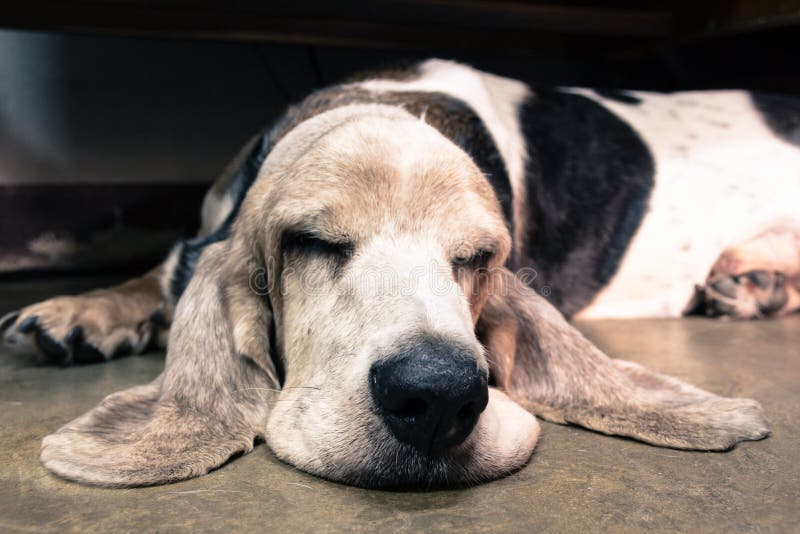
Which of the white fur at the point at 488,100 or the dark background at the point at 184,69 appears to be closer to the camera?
the white fur at the point at 488,100

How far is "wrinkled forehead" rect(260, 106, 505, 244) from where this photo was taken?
177cm

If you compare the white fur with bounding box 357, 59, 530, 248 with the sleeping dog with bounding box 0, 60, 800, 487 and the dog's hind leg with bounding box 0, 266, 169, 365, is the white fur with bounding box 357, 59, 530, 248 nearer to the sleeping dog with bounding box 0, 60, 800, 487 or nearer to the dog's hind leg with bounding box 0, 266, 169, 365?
the sleeping dog with bounding box 0, 60, 800, 487

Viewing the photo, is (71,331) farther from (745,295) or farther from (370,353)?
(745,295)

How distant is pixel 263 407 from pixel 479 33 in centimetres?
371

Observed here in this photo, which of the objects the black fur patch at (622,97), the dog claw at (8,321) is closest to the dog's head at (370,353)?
the dog claw at (8,321)

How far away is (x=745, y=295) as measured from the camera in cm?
343

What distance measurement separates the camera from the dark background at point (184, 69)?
422 cm

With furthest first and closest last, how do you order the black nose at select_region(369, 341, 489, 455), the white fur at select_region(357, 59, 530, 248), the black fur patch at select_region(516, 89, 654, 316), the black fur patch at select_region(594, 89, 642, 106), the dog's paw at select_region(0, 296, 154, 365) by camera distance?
the black fur patch at select_region(594, 89, 642, 106) < the black fur patch at select_region(516, 89, 654, 316) < the white fur at select_region(357, 59, 530, 248) < the dog's paw at select_region(0, 296, 154, 365) < the black nose at select_region(369, 341, 489, 455)

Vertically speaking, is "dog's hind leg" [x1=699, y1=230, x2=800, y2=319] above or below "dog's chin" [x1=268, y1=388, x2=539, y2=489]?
below

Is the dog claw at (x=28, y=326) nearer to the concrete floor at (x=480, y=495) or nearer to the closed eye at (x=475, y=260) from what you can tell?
the concrete floor at (x=480, y=495)

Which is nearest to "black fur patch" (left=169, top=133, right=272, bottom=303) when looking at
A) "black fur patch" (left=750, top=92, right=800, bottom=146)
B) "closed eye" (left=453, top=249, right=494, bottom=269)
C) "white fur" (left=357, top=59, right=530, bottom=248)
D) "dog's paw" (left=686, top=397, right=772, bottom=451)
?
"white fur" (left=357, top=59, right=530, bottom=248)

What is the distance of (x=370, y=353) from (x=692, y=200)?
7.97ft

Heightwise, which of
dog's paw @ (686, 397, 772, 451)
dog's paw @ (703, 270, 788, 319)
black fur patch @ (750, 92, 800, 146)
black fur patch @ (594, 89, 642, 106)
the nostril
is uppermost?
black fur patch @ (594, 89, 642, 106)

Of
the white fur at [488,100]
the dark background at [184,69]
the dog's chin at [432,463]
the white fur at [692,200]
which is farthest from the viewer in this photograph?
the dark background at [184,69]
